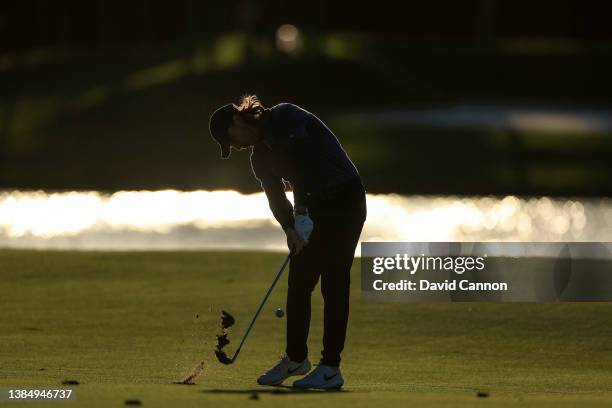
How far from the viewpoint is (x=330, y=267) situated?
10703 millimetres

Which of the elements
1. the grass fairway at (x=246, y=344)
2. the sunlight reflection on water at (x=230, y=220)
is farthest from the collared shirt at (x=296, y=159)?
the sunlight reflection on water at (x=230, y=220)

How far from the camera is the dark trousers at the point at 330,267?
1067cm

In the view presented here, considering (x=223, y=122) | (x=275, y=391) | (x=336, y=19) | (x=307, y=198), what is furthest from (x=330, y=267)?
(x=336, y=19)

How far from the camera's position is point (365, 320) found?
14672 millimetres

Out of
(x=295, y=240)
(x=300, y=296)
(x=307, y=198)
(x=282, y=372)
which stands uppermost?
(x=307, y=198)

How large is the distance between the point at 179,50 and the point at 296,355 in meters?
41.0

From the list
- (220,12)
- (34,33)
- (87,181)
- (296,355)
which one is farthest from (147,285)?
(34,33)

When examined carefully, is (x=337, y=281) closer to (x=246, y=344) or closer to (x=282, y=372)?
(x=282, y=372)

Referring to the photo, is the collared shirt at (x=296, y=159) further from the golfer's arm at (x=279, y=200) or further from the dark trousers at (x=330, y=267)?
the dark trousers at (x=330, y=267)

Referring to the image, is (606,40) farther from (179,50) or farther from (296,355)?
(296,355)

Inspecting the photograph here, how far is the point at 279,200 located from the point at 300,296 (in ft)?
1.92

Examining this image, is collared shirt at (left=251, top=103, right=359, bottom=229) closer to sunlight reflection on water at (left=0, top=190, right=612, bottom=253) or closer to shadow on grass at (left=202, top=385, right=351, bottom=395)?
shadow on grass at (left=202, top=385, right=351, bottom=395)

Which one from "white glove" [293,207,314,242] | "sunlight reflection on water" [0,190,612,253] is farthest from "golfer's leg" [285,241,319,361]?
"sunlight reflection on water" [0,190,612,253]

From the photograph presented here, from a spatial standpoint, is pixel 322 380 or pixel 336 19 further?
pixel 336 19
